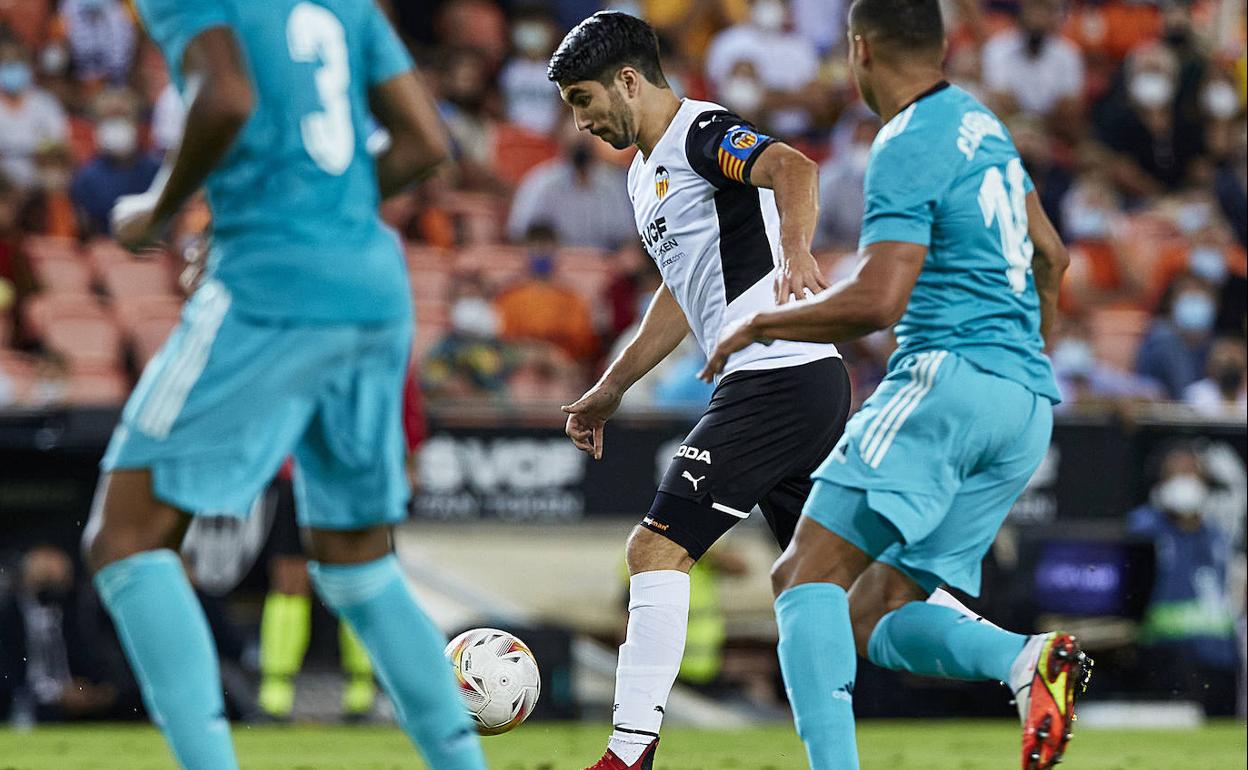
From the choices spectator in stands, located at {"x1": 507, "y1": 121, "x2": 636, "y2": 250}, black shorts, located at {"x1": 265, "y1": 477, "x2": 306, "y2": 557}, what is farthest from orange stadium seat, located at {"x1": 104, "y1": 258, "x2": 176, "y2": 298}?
black shorts, located at {"x1": 265, "y1": 477, "x2": 306, "y2": 557}

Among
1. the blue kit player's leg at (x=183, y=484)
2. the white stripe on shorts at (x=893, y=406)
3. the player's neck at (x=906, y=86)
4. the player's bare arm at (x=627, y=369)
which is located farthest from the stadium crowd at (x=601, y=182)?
the blue kit player's leg at (x=183, y=484)

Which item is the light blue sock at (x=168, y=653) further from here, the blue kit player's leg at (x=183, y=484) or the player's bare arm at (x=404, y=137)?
the player's bare arm at (x=404, y=137)

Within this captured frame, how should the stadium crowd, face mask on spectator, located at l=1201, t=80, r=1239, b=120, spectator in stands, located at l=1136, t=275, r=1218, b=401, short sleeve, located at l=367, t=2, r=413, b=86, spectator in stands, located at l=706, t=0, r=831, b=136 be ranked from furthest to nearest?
1. face mask on spectator, located at l=1201, t=80, r=1239, b=120
2. spectator in stands, located at l=706, t=0, r=831, b=136
3. spectator in stands, located at l=1136, t=275, r=1218, b=401
4. the stadium crowd
5. short sleeve, located at l=367, t=2, r=413, b=86

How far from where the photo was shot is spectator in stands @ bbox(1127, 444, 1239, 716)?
1128 cm

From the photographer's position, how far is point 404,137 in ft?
14.0

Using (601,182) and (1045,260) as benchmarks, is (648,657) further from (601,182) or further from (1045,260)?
(601,182)

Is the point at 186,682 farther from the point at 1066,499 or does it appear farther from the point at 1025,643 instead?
the point at 1066,499

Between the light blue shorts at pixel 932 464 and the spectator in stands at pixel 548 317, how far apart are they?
334 inches

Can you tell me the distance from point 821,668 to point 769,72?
12.6 meters

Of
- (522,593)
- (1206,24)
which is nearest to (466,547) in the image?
(522,593)

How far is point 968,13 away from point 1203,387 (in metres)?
6.28

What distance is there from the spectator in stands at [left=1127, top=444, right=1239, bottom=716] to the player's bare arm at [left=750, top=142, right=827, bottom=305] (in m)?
6.98

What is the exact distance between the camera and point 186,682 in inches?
155

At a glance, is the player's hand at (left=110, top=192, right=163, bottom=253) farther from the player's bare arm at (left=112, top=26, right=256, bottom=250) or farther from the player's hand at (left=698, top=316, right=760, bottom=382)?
the player's hand at (left=698, top=316, right=760, bottom=382)
